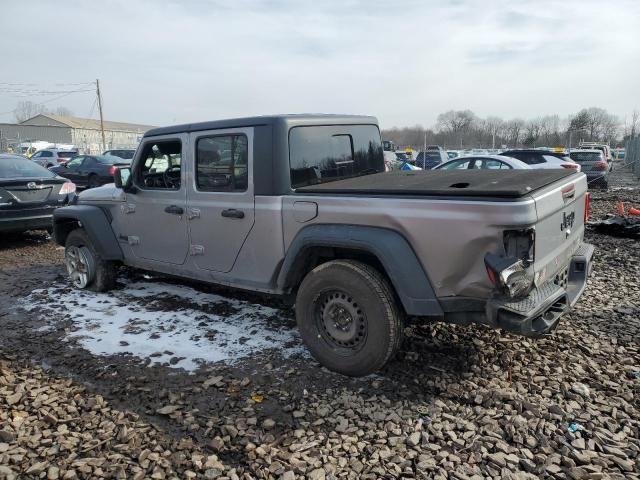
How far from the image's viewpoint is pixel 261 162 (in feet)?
13.2

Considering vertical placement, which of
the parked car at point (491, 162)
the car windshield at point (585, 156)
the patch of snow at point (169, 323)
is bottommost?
the patch of snow at point (169, 323)

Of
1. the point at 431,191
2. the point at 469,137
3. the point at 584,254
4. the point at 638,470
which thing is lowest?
the point at 638,470

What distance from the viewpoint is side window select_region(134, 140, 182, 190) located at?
15.9 ft

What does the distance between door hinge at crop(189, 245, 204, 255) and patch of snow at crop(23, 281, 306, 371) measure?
2.30ft

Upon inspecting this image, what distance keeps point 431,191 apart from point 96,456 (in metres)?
2.56

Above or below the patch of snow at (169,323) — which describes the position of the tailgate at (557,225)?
above

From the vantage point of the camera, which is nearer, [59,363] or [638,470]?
[638,470]

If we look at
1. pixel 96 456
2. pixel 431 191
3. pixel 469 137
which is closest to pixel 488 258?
pixel 431 191

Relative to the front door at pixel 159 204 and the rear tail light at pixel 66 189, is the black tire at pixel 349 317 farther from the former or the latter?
the rear tail light at pixel 66 189

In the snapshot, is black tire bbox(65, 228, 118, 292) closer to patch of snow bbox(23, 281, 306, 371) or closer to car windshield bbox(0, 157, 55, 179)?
patch of snow bbox(23, 281, 306, 371)

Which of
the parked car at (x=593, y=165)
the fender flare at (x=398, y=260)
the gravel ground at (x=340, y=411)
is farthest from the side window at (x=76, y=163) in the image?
the parked car at (x=593, y=165)

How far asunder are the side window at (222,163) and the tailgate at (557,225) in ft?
7.51

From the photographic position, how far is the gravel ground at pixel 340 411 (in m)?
2.73

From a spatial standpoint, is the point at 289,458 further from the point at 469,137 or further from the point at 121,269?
the point at 469,137
